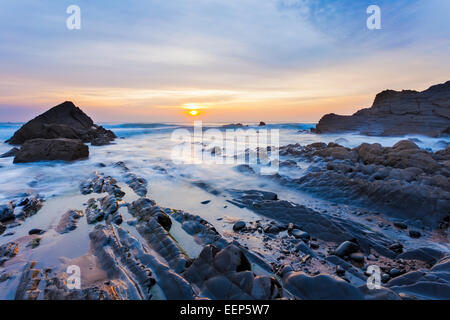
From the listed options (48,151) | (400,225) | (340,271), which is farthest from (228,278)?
(48,151)

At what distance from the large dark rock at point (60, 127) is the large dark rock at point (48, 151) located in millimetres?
6999

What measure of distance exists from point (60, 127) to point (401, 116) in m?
29.7

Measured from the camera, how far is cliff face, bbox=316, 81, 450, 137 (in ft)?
69.6

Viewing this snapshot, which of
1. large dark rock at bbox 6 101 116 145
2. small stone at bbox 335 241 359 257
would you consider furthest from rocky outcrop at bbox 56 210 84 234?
large dark rock at bbox 6 101 116 145

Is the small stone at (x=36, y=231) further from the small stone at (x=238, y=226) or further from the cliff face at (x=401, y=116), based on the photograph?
the cliff face at (x=401, y=116)

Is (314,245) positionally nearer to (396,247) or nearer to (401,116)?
(396,247)

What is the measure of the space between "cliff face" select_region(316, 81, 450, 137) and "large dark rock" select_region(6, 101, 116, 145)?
24.1 metres

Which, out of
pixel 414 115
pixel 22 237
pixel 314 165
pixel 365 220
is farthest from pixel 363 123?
pixel 22 237

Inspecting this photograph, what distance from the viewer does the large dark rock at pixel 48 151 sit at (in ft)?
32.1

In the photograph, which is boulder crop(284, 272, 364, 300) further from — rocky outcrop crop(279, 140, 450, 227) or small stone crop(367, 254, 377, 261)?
rocky outcrop crop(279, 140, 450, 227)

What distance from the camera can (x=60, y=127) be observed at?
16625mm

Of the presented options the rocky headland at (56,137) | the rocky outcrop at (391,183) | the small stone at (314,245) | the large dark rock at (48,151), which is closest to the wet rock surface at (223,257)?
the small stone at (314,245)

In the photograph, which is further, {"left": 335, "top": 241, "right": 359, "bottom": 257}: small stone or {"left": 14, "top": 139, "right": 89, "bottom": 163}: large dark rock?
{"left": 14, "top": 139, "right": 89, "bottom": 163}: large dark rock
